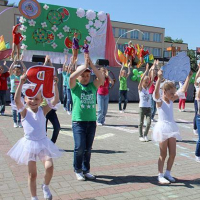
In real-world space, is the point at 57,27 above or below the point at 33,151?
above

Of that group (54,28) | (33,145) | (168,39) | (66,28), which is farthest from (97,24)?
(168,39)

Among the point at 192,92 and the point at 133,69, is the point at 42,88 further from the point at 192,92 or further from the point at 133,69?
the point at 192,92

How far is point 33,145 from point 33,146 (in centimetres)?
1

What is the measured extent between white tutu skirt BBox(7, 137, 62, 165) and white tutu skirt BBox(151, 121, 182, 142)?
166 cm

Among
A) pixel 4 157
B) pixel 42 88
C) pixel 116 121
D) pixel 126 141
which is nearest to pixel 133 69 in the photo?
pixel 116 121

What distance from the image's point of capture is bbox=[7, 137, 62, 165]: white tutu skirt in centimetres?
311

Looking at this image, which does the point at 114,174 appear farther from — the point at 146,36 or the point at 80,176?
the point at 146,36

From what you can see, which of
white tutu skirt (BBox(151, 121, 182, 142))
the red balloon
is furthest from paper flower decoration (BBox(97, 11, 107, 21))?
the red balloon

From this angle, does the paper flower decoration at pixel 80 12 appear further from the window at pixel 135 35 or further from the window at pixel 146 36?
the window at pixel 146 36

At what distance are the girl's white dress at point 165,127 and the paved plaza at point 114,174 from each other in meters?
0.72

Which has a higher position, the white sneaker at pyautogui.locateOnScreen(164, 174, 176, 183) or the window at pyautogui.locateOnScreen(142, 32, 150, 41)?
the window at pyautogui.locateOnScreen(142, 32, 150, 41)

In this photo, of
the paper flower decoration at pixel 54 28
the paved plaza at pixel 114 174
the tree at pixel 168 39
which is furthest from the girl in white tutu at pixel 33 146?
the tree at pixel 168 39

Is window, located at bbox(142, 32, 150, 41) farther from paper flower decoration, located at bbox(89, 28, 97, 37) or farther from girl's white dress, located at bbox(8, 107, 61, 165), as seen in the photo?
girl's white dress, located at bbox(8, 107, 61, 165)

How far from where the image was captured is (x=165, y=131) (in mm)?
4027
